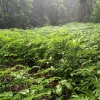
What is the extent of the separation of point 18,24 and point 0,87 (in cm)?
2821

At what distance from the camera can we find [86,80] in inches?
133

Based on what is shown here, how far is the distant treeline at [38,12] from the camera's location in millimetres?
30250

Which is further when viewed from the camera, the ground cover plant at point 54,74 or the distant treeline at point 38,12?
the distant treeline at point 38,12

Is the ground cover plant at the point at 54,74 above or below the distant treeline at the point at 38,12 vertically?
below

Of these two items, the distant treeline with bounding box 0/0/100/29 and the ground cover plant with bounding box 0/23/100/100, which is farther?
the distant treeline with bounding box 0/0/100/29

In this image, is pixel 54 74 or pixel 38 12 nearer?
pixel 54 74

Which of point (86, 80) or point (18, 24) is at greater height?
point (18, 24)

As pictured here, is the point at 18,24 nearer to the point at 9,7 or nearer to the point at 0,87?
the point at 9,7

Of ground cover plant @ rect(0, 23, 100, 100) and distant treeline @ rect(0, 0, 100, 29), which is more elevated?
distant treeline @ rect(0, 0, 100, 29)

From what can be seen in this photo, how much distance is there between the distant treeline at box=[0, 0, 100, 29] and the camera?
3025 centimetres

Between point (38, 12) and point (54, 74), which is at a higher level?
point (38, 12)

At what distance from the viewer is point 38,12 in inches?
1608

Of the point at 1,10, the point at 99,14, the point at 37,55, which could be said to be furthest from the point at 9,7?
the point at 37,55

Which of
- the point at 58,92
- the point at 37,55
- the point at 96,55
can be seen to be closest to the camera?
the point at 58,92
